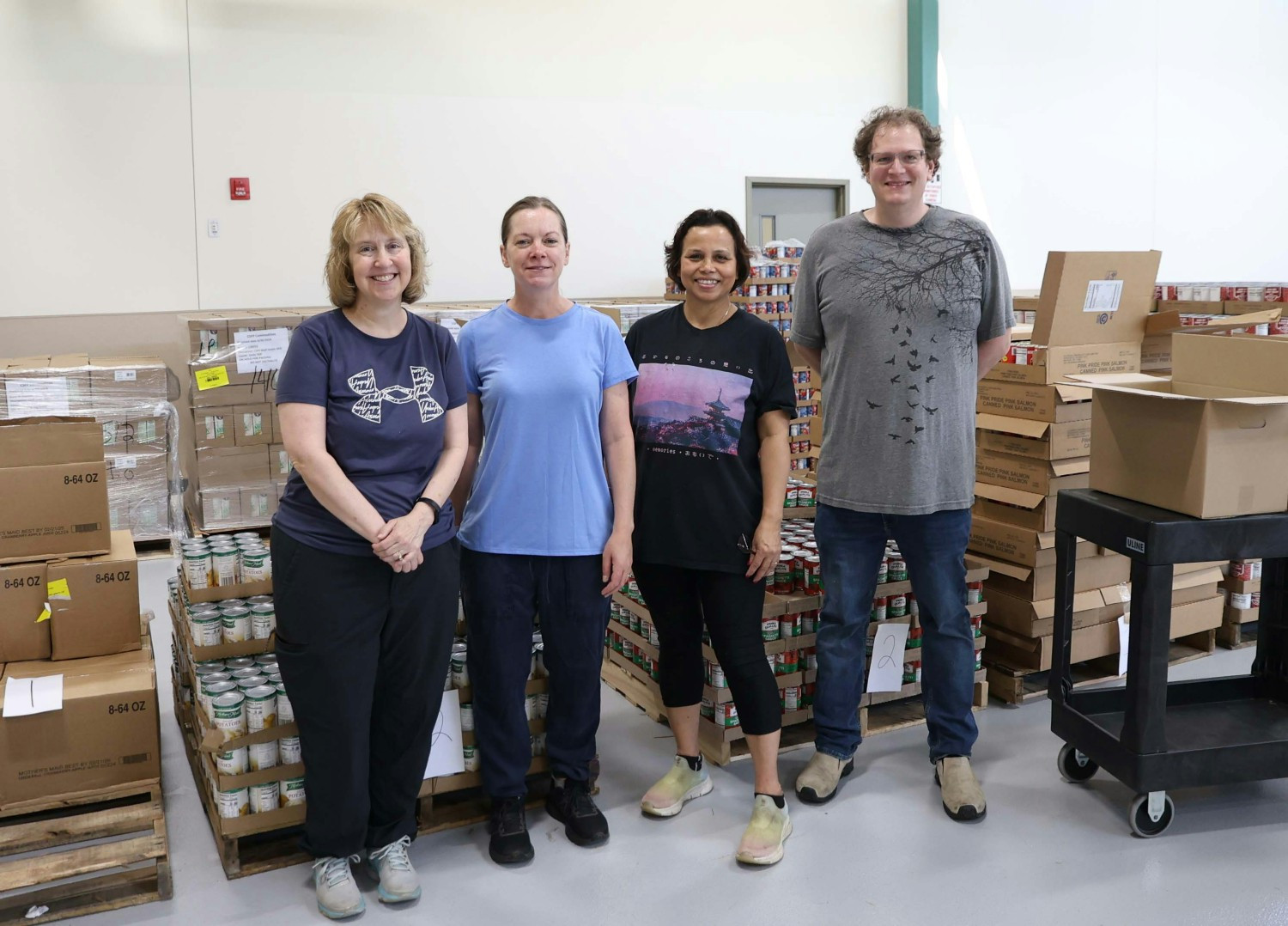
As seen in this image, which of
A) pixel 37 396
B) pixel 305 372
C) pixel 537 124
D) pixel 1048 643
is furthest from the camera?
pixel 537 124

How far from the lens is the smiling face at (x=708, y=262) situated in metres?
2.68

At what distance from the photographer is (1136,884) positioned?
8.75 ft

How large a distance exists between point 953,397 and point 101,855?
7.94ft

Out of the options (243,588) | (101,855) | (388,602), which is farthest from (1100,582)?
(101,855)

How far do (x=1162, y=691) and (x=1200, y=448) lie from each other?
2.10ft

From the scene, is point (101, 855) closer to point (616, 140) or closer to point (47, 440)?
point (47, 440)

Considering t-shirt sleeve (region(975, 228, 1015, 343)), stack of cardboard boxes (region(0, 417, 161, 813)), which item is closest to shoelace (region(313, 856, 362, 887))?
stack of cardboard boxes (region(0, 417, 161, 813))

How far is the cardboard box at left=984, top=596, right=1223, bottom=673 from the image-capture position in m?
3.87

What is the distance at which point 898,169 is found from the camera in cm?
281

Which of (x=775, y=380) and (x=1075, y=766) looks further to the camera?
(x=1075, y=766)

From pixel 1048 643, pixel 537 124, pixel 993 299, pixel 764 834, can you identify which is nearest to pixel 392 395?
pixel 764 834

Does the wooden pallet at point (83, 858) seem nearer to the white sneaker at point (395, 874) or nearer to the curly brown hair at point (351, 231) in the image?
the white sneaker at point (395, 874)

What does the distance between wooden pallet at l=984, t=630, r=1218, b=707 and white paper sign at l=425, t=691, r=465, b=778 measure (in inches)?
79.6

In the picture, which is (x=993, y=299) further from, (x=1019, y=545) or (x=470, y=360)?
(x=470, y=360)
